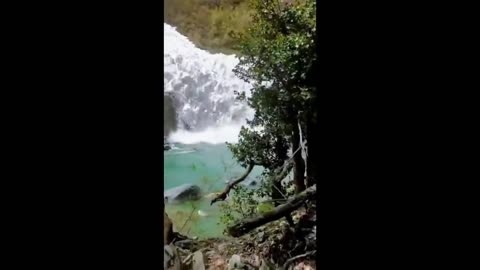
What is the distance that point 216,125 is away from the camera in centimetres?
157

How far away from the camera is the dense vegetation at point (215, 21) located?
156 cm

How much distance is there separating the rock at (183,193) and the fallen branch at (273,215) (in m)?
0.14

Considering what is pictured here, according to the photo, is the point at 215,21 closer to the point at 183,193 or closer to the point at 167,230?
the point at 183,193

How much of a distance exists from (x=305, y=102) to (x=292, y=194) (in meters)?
0.28

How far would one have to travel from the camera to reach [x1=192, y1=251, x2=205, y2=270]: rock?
1513 mm

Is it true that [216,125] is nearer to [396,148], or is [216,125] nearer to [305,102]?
[305,102]

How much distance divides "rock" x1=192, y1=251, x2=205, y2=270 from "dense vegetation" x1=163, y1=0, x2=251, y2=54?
2.01 feet

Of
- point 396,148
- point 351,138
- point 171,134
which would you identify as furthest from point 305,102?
point 171,134

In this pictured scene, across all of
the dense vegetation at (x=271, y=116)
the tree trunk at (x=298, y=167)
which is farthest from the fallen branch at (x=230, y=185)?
the tree trunk at (x=298, y=167)

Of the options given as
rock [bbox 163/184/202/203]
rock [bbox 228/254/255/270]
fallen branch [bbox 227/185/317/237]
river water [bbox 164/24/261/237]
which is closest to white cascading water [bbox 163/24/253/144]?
river water [bbox 164/24/261/237]

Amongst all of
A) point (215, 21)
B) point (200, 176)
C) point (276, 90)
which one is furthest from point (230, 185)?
point (215, 21)

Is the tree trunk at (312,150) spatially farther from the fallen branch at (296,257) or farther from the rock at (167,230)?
the rock at (167,230)

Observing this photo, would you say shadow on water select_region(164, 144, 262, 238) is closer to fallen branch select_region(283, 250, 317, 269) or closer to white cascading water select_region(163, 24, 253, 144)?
white cascading water select_region(163, 24, 253, 144)

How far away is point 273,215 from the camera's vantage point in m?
1.54
